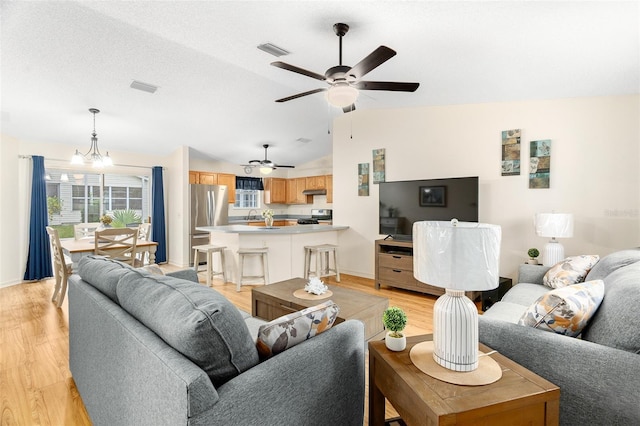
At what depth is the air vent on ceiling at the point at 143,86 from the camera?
154 inches

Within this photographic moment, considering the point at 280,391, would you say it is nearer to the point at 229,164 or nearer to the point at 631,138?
the point at 631,138

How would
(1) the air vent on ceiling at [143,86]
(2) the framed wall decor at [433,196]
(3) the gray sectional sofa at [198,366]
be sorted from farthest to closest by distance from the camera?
(2) the framed wall decor at [433,196] → (1) the air vent on ceiling at [143,86] → (3) the gray sectional sofa at [198,366]

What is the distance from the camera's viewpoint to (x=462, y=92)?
4012 mm

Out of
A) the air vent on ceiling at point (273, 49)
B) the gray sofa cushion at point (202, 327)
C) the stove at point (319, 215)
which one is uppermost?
the air vent on ceiling at point (273, 49)

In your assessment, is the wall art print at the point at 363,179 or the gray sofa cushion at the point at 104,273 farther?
the wall art print at the point at 363,179

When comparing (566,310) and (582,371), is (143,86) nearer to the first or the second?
(566,310)

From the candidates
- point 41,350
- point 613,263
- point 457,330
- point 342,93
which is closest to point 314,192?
point 342,93

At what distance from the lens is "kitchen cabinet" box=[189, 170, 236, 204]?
7060 millimetres

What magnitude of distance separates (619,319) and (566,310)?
179 millimetres

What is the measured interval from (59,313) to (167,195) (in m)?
3.52

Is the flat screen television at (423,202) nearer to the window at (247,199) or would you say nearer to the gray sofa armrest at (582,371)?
the gray sofa armrest at (582,371)

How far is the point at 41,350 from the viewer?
270 cm

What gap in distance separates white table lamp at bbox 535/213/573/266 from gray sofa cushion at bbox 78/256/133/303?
3.86 metres

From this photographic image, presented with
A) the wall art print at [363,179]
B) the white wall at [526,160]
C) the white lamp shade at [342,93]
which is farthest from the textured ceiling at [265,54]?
the wall art print at [363,179]
